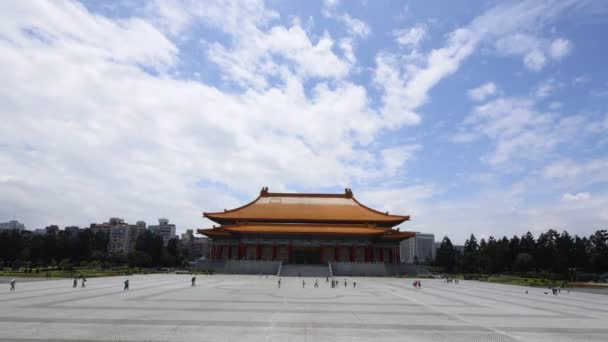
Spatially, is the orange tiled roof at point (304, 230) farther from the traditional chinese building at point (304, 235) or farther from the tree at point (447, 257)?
the tree at point (447, 257)

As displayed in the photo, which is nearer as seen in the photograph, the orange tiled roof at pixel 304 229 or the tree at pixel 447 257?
the orange tiled roof at pixel 304 229

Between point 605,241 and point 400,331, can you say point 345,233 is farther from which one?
point 605,241

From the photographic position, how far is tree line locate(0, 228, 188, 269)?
2687 inches

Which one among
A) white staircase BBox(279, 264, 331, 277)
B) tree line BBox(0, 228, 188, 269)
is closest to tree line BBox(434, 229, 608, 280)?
white staircase BBox(279, 264, 331, 277)

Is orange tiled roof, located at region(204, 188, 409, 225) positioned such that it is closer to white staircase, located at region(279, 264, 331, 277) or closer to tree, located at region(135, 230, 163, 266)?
white staircase, located at region(279, 264, 331, 277)

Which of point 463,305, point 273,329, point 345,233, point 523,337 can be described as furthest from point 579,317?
point 345,233

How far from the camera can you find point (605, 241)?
275 ft

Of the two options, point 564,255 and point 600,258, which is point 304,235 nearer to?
point 564,255

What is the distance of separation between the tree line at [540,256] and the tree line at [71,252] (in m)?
64.7

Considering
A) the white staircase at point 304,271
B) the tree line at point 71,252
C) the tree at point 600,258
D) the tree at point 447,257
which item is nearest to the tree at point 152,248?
the tree line at point 71,252

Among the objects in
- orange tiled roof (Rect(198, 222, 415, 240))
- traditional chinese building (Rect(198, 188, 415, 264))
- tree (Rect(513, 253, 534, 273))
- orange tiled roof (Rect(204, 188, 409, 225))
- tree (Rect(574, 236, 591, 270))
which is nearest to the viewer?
orange tiled roof (Rect(198, 222, 415, 240))

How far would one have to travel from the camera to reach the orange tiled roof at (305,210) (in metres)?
63.7

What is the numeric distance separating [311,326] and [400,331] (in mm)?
3075

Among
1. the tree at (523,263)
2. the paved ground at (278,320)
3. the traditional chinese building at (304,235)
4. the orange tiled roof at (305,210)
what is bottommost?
the paved ground at (278,320)
